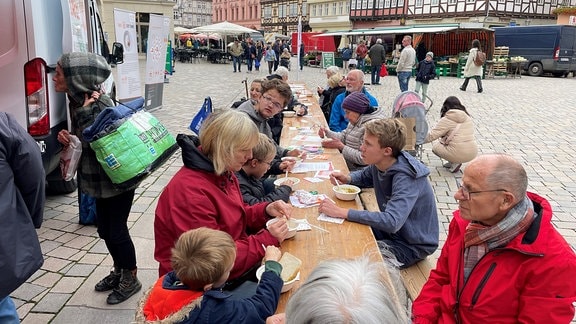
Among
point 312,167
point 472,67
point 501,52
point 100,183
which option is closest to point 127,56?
point 312,167

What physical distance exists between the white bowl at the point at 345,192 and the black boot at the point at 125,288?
1631 millimetres

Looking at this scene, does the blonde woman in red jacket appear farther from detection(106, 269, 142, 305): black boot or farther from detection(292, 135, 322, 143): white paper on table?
detection(292, 135, 322, 143): white paper on table

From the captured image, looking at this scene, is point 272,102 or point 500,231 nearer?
point 500,231

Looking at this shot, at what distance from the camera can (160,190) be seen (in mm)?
5547

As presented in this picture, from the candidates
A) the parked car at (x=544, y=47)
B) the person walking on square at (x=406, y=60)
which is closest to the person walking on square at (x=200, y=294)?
the person walking on square at (x=406, y=60)

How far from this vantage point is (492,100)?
14.3 meters

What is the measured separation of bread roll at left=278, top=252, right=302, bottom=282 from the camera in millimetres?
2012

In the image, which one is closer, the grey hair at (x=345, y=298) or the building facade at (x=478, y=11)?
the grey hair at (x=345, y=298)

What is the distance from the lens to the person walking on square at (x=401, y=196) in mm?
2760

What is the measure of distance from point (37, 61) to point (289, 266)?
300 centimetres

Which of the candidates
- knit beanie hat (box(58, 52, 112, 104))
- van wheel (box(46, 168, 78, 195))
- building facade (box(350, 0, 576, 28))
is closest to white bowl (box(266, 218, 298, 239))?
knit beanie hat (box(58, 52, 112, 104))

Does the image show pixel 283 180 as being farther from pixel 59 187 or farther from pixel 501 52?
pixel 501 52

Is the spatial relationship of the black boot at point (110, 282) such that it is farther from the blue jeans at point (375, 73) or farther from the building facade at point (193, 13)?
the building facade at point (193, 13)

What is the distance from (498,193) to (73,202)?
461cm
